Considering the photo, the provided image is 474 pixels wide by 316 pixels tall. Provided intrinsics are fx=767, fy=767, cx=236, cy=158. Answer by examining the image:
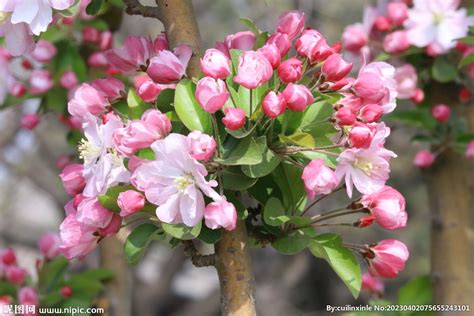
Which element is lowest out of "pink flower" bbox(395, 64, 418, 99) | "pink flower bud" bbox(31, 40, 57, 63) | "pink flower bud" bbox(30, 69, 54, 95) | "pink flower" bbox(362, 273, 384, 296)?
"pink flower" bbox(362, 273, 384, 296)

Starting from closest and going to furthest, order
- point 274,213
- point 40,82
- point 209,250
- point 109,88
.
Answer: point 274,213 → point 109,88 → point 40,82 → point 209,250

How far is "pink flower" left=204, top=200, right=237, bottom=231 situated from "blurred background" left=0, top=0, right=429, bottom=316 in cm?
425

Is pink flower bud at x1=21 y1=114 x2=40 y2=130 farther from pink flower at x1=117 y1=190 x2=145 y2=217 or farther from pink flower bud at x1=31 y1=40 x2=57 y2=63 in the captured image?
Answer: pink flower at x1=117 y1=190 x2=145 y2=217

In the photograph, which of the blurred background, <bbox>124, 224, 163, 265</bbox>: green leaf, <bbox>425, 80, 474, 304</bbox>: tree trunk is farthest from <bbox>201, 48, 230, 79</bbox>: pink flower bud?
the blurred background

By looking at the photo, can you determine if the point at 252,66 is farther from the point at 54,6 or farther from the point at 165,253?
the point at 165,253

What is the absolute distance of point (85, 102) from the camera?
3.97ft

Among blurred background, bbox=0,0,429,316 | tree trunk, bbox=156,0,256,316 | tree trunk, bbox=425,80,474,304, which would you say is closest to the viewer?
tree trunk, bbox=156,0,256,316

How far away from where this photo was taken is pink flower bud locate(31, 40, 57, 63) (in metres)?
2.30

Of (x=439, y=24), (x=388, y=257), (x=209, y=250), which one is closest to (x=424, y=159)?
(x=439, y=24)

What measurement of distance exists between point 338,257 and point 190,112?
323 millimetres

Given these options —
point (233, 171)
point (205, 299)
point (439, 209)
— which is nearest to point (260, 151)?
point (233, 171)

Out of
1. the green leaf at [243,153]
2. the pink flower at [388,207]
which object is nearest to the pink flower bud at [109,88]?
the green leaf at [243,153]

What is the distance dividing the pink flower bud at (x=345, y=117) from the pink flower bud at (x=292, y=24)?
176mm

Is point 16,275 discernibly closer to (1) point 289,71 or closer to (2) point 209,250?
(1) point 289,71
